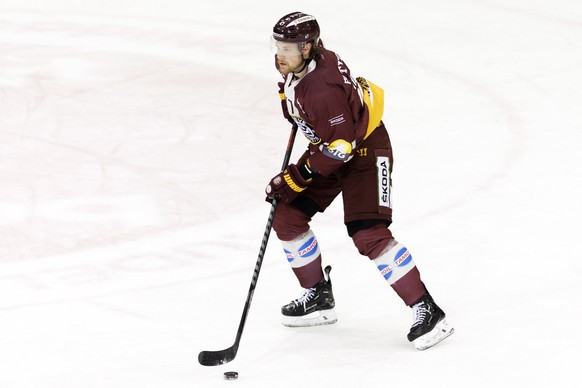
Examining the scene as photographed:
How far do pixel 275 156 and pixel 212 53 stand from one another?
231 centimetres

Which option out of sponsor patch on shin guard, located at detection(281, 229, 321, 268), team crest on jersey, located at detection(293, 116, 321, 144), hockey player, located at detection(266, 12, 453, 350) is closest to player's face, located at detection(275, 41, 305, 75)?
hockey player, located at detection(266, 12, 453, 350)

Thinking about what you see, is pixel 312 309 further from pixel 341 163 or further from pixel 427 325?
pixel 341 163

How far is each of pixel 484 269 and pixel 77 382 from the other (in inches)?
73.0

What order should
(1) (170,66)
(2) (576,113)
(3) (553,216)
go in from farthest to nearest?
(1) (170,66) < (2) (576,113) < (3) (553,216)

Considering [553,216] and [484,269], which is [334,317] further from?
[553,216]

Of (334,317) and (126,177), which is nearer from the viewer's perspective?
(334,317)

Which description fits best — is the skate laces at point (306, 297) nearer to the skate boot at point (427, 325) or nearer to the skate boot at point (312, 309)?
the skate boot at point (312, 309)

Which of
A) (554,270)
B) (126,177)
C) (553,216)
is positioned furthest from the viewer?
(126,177)

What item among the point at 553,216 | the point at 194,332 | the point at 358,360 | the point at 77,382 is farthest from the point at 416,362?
the point at 553,216

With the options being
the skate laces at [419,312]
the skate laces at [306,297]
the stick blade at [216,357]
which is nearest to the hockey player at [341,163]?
the skate laces at [419,312]

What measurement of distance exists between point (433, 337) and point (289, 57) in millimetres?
1096

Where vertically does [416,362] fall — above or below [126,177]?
above

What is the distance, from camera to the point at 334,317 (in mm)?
4195

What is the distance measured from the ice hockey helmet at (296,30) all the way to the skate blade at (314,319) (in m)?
1.07
